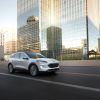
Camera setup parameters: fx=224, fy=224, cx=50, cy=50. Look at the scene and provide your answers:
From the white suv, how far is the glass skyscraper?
6965 centimetres

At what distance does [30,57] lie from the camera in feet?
49.3

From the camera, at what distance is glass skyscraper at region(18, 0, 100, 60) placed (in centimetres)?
9078

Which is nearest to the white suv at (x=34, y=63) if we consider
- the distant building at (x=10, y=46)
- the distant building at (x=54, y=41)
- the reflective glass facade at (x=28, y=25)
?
the distant building at (x=54, y=41)

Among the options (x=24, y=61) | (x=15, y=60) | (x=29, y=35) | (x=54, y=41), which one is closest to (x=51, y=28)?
(x=54, y=41)

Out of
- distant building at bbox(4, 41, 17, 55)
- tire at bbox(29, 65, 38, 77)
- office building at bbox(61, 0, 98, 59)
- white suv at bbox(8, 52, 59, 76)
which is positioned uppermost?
office building at bbox(61, 0, 98, 59)

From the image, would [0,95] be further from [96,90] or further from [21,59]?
[21,59]

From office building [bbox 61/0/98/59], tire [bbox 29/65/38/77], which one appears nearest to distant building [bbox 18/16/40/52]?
office building [bbox 61/0/98/59]

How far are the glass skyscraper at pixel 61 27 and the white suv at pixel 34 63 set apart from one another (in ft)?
228

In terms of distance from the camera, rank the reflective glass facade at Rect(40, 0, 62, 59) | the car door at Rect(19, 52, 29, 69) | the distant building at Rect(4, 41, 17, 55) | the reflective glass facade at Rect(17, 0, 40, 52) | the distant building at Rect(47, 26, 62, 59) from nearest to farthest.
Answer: the car door at Rect(19, 52, 29, 69) → the distant building at Rect(47, 26, 62, 59) → the reflective glass facade at Rect(40, 0, 62, 59) → the reflective glass facade at Rect(17, 0, 40, 52) → the distant building at Rect(4, 41, 17, 55)

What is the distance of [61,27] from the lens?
10019 cm

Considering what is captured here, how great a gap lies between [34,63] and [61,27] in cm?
8673

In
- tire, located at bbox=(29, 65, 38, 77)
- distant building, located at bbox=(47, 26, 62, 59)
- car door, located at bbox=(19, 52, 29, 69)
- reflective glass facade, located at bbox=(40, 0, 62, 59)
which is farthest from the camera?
reflective glass facade, located at bbox=(40, 0, 62, 59)

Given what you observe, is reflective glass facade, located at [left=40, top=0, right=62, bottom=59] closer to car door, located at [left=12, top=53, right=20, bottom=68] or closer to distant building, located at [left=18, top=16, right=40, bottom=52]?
distant building, located at [left=18, top=16, right=40, bottom=52]

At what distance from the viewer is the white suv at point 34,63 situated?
14.0 metres
